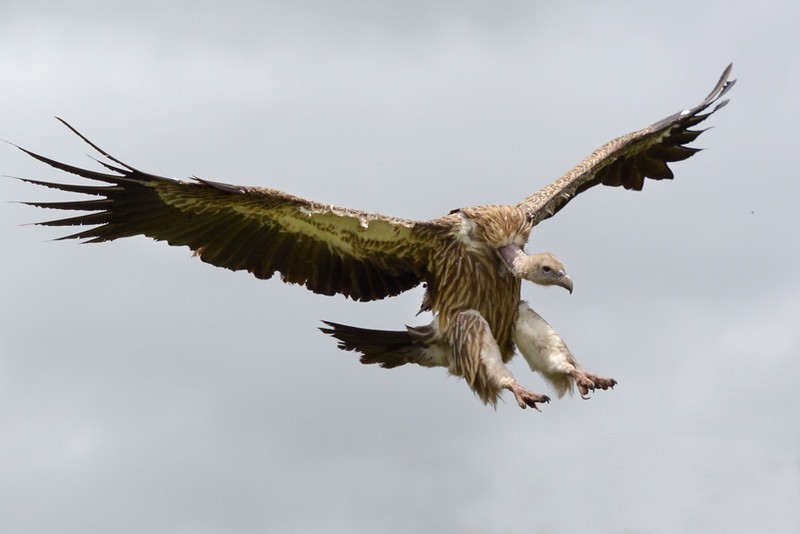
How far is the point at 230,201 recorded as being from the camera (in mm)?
13844

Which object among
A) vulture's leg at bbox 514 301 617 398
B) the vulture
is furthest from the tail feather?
vulture's leg at bbox 514 301 617 398

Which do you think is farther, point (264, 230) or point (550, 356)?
point (264, 230)

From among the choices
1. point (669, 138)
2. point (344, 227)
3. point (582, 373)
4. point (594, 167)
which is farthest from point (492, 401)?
point (669, 138)

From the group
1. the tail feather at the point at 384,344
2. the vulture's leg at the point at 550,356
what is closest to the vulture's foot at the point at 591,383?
the vulture's leg at the point at 550,356

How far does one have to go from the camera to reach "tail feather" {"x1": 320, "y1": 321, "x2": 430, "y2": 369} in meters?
14.5

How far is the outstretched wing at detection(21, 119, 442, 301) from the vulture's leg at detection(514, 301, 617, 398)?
1.04 m

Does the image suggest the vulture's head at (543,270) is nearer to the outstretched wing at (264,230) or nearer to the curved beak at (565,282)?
the curved beak at (565,282)

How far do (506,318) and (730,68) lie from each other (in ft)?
14.5

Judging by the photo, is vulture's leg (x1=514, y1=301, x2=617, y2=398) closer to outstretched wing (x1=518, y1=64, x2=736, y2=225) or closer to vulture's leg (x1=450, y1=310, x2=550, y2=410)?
vulture's leg (x1=450, y1=310, x2=550, y2=410)

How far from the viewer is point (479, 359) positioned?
1372 cm

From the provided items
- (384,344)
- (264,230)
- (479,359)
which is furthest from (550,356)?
(264,230)

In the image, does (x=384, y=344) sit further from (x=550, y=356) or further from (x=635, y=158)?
(x=635, y=158)

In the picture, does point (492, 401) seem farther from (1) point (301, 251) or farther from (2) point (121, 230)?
(2) point (121, 230)

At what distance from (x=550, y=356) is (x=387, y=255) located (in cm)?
179
